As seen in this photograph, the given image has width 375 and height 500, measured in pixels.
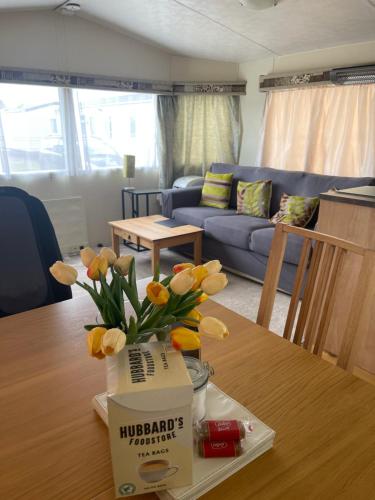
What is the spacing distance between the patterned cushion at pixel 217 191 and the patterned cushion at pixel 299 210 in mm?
843

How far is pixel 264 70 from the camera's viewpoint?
4121 mm

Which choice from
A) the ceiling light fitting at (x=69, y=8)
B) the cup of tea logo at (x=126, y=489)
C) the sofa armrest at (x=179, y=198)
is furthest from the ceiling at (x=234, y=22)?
the cup of tea logo at (x=126, y=489)

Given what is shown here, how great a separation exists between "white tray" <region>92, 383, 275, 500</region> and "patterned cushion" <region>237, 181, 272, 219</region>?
9.60 ft

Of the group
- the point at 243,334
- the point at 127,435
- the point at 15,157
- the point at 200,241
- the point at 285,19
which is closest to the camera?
the point at 127,435

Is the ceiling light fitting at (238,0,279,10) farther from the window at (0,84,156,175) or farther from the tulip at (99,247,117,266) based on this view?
the tulip at (99,247,117,266)

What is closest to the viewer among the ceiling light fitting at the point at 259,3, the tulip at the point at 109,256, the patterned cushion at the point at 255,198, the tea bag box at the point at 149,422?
the tea bag box at the point at 149,422

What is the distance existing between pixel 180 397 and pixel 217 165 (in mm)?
3970

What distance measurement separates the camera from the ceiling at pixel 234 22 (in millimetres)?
2836

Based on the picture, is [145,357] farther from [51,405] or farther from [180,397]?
[51,405]

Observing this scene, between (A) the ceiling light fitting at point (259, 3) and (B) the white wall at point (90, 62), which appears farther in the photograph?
(B) the white wall at point (90, 62)

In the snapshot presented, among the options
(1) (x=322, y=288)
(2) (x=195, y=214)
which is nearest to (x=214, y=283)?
(1) (x=322, y=288)

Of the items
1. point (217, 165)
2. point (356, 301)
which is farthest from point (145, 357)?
point (217, 165)

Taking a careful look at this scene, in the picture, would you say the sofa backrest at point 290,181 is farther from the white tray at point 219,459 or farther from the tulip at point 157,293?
the tulip at point 157,293

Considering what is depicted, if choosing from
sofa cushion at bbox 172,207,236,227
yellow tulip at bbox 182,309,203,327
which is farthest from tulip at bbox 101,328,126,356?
sofa cushion at bbox 172,207,236,227
